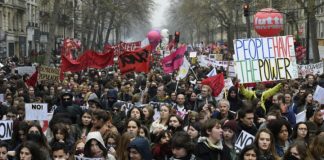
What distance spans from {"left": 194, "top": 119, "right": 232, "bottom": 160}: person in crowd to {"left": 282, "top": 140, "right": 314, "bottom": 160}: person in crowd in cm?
79

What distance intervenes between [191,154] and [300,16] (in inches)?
2564

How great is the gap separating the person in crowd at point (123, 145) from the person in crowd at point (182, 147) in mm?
574

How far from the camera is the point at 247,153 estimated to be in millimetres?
7000

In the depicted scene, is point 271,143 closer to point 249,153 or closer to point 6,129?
point 249,153

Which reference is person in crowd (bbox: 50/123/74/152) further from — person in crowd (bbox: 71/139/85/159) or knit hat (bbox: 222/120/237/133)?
knit hat (bbox: 222/120/237/133)

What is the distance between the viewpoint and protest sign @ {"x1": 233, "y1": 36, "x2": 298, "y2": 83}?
543 inches

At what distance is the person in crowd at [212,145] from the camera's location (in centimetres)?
758

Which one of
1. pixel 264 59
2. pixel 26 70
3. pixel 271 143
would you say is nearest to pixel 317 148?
pixel 271 143

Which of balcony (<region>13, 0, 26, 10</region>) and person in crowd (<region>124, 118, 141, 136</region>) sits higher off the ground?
balcony (<region>13, 0, 26, 10</region>)

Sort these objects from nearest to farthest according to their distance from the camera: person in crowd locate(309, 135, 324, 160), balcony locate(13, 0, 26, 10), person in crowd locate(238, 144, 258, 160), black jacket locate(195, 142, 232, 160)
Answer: person in crowd locate(238, 144, 258, 160)
person in crowd locate(309, 135, 324, 160)
black jacket locate(195, 142, 232, 160)
balcony locate(13, 0, 26, 10)

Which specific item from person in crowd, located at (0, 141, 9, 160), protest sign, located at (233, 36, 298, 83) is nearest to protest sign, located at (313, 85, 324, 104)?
protest sign, located at (233, 36, 298, 83)

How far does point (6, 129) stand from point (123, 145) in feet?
8.07

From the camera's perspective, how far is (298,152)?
7148 millimetres

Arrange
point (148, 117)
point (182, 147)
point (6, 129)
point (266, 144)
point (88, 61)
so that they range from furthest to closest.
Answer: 1. point (88, 61)
2. point (148, 117)
3. point (6, 129)
4. point (266, 144)
5. point (182, 147)
